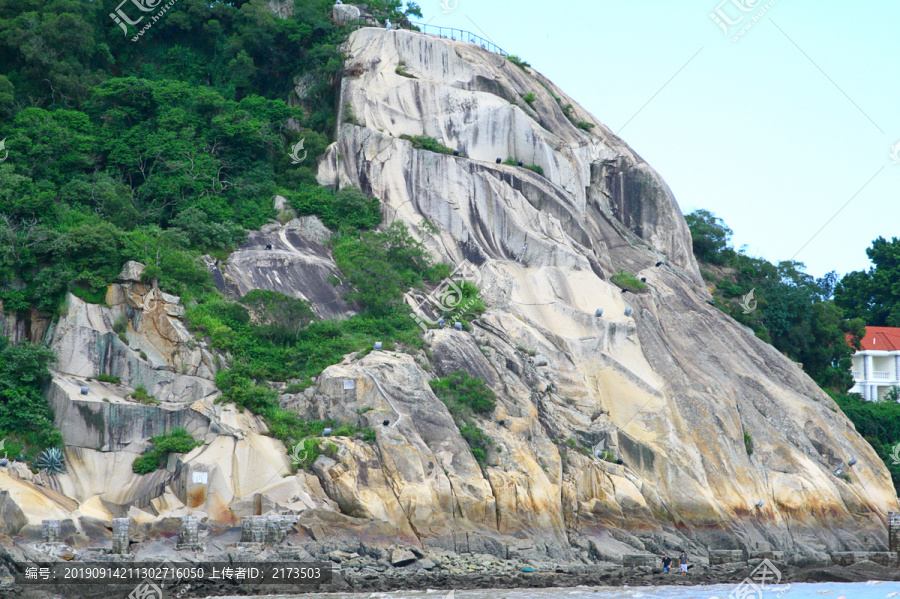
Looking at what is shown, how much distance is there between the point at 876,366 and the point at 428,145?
31933 mm

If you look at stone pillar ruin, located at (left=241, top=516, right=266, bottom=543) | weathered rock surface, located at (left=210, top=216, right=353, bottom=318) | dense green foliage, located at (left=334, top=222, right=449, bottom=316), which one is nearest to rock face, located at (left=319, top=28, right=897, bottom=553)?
dense green foliage, located at (left=334, top=222, right=449, bottom=316)

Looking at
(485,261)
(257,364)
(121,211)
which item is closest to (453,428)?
(257,364)

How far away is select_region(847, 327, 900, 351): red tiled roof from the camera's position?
55.9m

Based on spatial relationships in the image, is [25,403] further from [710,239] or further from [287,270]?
[710,239]

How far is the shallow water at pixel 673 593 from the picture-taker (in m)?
24.7

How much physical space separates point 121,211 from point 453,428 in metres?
15.5

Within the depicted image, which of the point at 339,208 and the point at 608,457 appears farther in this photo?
the point at 339,208

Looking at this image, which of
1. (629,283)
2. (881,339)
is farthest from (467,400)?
(881,339)

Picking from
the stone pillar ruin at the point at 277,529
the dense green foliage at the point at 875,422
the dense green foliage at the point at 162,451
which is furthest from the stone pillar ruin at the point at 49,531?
the dense green foliage at the point at 875,422

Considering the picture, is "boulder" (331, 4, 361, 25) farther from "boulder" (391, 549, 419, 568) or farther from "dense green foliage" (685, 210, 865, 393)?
"boulder" (391, 549, 419, 568)

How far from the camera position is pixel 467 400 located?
32.4m

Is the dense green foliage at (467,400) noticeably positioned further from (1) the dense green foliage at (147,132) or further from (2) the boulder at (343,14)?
(2) the boulder at (343,14)

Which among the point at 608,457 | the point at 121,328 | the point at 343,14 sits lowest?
the point at 608,457

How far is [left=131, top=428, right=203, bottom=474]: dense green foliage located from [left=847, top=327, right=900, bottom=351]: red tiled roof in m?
41.3
